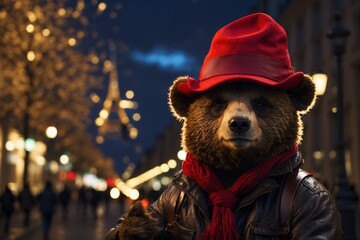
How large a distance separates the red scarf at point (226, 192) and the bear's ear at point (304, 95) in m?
0.28

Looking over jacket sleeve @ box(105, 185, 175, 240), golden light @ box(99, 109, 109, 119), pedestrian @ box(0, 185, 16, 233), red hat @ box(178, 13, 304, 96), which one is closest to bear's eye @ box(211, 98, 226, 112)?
red hat @ box(178, 13, 304, 96)

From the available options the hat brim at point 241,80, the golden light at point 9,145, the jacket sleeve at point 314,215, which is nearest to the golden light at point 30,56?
the golden light at point 9,145

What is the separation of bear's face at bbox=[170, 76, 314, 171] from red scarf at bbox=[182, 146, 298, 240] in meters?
0.06

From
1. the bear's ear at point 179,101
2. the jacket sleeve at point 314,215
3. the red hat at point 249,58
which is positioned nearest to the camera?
the jacket sleeve at point 314,215

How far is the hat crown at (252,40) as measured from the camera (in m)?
3.02

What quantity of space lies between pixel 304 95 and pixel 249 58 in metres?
0.38

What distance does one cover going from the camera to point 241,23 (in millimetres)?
3160

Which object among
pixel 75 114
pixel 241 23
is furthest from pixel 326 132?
pixel 241 23

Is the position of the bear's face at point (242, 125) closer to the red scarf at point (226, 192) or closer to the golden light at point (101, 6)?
the red scarf at point (226, 192)

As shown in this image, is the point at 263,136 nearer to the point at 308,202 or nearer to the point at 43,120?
the point at 308,202

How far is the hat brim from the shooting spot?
287 cm

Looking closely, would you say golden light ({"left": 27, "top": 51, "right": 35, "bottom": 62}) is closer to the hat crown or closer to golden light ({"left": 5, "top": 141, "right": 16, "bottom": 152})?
golden light ({"left": 5, "top": 141, "right": 16, "bottom": 152})

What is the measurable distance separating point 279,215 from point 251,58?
2.59 ft

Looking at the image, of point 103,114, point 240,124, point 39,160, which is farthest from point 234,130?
point 103,114
